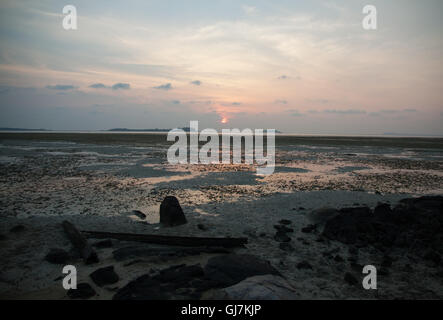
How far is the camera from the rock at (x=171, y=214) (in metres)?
10.3

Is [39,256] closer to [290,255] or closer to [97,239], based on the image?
[97,239]

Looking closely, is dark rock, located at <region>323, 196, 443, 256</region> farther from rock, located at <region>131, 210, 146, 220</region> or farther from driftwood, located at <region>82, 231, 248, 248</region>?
rock, located at <region>131, 210, 146, 220</region>

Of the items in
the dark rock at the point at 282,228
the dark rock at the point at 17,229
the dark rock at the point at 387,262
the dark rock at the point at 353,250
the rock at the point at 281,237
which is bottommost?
the dark rock at the point at 387,262

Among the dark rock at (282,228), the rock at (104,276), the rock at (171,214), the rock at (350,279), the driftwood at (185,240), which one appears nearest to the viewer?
the rock at (104,276)

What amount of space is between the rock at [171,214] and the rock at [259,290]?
5.10 meters

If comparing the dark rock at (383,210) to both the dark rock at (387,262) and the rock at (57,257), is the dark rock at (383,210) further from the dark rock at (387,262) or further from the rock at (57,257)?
the rock at (57,257)

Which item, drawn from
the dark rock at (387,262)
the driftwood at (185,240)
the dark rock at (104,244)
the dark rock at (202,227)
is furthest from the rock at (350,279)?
the dark rock at (104,244)

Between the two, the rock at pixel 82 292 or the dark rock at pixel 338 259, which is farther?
the dark rock at pixel 338 259

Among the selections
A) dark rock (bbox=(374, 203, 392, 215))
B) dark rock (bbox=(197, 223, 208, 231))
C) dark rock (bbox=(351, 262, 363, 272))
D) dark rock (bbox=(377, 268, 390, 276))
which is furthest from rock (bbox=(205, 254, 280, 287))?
dark rock (bbox=(374, 203, 392, 215))

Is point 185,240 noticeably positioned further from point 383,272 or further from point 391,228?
point 391,228

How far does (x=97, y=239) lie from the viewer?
872 cm

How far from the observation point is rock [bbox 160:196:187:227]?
404 inches
